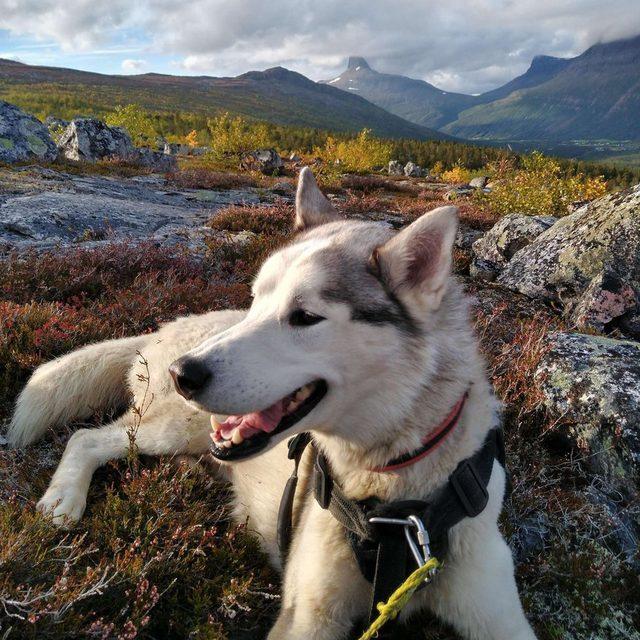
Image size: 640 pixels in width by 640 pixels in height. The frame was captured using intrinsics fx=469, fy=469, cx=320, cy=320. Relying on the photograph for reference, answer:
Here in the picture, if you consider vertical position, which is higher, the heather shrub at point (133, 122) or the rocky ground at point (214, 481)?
the heather shrub at point (133, 122)

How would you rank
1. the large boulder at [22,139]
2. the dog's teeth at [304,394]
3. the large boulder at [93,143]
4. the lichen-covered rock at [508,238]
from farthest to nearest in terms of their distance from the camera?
1. the large boulder at [93,143]
2. the large boulder at [22,139]
3. the lichen-covered rock at [508,238]
4. the dog's teeth at [304,394]

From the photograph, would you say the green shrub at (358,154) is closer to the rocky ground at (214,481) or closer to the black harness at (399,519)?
the rocky ground at (214,481)

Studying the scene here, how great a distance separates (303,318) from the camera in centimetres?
218

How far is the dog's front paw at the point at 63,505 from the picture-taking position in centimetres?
259

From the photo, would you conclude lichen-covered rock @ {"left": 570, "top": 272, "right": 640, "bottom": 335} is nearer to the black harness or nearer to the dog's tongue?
the black harness

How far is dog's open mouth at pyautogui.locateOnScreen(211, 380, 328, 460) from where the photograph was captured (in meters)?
2.05

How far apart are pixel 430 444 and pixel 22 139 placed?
73.1 feet

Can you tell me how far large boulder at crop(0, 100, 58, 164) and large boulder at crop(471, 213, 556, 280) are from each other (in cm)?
1704

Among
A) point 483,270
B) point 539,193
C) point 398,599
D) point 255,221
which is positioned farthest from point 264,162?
point 398,599

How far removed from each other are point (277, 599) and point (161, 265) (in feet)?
16.4

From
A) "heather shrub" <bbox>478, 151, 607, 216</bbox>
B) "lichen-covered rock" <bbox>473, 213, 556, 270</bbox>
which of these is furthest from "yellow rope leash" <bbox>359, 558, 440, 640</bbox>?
"heather shrub" <bbox>478, 151, 607, 216</bbox>

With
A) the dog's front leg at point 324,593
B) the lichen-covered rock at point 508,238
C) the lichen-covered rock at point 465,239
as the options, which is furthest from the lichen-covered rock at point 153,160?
the dog's front leg at point 324,593

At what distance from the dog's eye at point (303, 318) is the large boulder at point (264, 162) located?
3124 cm

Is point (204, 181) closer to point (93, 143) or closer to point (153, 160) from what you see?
point (153, 160)
